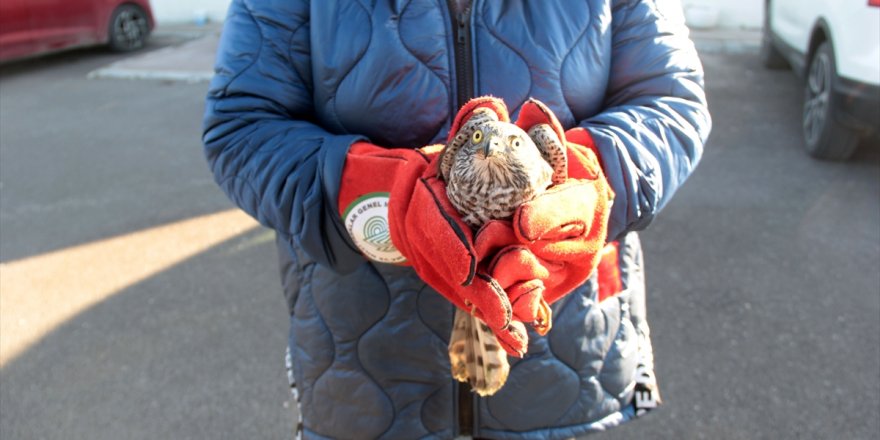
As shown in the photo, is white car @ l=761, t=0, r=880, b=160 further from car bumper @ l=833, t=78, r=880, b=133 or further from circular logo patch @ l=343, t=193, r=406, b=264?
circular logo patch @ l=343, t=193, r=406, b=264

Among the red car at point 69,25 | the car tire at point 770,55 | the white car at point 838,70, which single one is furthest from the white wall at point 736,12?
the red car at point 69,25

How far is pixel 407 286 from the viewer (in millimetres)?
1419

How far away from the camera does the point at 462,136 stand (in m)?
1.04

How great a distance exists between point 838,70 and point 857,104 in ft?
0.97

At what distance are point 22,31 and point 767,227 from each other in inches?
342

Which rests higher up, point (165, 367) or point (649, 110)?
point (649, 110)

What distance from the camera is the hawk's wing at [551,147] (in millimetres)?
1064

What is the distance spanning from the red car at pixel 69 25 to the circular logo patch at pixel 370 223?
8889 millimetres

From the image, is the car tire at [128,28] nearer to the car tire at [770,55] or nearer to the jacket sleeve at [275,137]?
the car tire at [770,55]

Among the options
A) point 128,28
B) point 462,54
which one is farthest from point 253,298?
point 128,28

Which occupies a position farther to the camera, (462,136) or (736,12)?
(736,12)

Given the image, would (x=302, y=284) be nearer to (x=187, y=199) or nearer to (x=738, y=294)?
(x=738, y=294)

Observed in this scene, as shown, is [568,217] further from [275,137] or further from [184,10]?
[184,10]

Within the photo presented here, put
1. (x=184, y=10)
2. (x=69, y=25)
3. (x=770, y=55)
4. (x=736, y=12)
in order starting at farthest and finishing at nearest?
(x=184, y=10) < (x=736, y=12) < (x=69, y=25) < (x=770, y=55)
